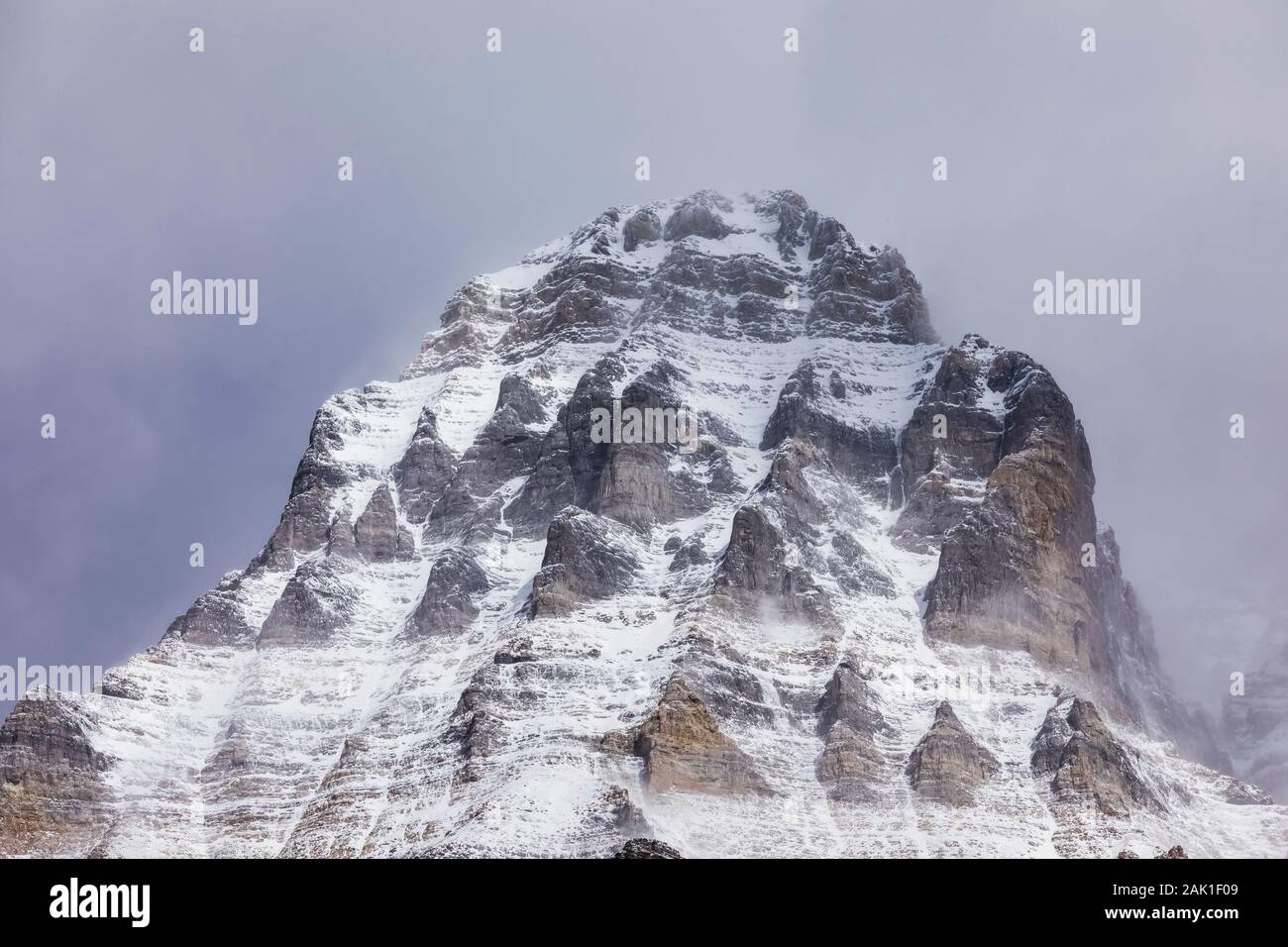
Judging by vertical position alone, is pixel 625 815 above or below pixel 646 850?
above

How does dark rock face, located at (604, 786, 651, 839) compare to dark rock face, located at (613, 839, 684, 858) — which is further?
dark rock face, located at (604, 786, 651, 839)

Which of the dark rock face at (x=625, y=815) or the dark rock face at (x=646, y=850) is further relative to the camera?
the dark rock face at (x=625, y=815)

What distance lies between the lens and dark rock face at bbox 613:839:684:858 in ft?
544

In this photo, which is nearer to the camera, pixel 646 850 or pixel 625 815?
pixel 646 850

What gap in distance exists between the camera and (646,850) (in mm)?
167250

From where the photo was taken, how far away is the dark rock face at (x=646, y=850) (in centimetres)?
16575
